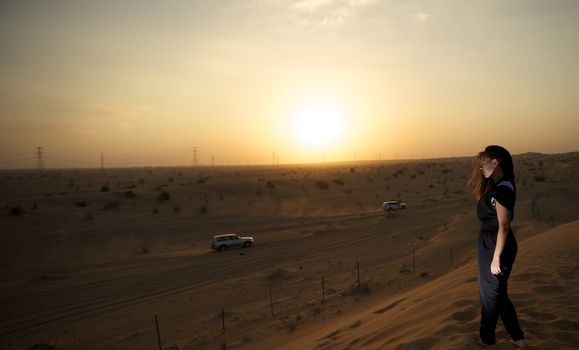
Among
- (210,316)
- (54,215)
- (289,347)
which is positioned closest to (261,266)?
(210,316)

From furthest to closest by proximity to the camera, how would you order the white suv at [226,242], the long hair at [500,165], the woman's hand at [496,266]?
the white suv at [226,242], the long hair at [500,165], the woman's hand at [496,266]

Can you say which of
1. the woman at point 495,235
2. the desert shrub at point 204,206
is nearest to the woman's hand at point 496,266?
the woman at point 495,235

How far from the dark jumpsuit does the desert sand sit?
0.47 metres

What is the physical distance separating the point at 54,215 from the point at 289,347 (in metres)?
34.2

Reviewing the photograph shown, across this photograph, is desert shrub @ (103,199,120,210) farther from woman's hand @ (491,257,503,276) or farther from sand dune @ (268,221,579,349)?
woman's hand @ (491,257,503,276)

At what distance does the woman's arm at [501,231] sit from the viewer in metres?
4.40

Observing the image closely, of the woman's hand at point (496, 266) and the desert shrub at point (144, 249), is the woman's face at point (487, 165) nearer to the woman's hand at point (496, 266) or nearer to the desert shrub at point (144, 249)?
the woman's hand at point (496, 266)

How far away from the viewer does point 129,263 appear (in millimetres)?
24438

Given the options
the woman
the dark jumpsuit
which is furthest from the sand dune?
the woman

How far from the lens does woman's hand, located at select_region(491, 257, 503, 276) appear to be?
4499 mm

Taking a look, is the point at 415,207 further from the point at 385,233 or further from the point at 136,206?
the point at 136,206

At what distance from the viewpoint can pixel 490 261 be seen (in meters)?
4.82

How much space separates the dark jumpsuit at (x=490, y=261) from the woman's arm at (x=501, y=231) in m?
0.06

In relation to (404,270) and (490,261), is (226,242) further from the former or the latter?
(490,261)
